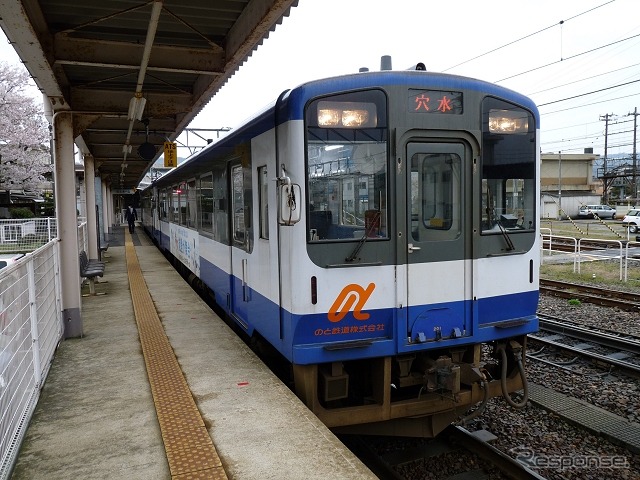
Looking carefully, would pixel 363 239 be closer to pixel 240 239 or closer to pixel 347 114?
pixel 347 114

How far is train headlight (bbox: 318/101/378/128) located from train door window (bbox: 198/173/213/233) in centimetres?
385

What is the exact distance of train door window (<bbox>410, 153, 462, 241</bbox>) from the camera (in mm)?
4488

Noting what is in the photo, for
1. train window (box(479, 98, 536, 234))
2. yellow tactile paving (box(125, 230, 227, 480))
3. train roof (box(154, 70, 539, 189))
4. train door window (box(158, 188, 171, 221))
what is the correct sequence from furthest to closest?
train door window (box(158, 188, 171, 221)) < train window (box(479, 98, 536, 234)) < train roof (box(154, 70, 539, 189)) < yellow tactile paving (box(125, 230, 227, 480))

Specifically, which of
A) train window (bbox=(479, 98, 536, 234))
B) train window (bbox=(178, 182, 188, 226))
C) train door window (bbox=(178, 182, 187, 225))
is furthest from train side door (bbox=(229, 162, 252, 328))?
train door window (bbox=(178, 182, 187, 225))

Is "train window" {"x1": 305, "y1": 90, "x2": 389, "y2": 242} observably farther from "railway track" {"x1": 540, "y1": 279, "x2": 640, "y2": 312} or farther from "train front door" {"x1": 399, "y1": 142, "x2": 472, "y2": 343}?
"railway track" {"x1": 540, "y1": 279, "x2": 640, "y2": 312}

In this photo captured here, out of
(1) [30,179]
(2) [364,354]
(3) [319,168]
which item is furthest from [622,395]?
(1) [30,179]

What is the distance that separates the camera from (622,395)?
622 centimetres

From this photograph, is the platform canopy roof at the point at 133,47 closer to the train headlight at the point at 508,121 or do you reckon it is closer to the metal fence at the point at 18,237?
the train headlight at the point at 508,121

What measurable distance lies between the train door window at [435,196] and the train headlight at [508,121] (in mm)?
483

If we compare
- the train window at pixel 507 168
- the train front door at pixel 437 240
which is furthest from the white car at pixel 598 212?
the train front door at pixel 437 240

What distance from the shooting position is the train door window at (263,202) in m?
4.97

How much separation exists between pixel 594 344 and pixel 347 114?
6028 millimetres

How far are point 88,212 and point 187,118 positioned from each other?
5.81 m

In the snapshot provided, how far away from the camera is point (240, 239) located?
6.05 m
